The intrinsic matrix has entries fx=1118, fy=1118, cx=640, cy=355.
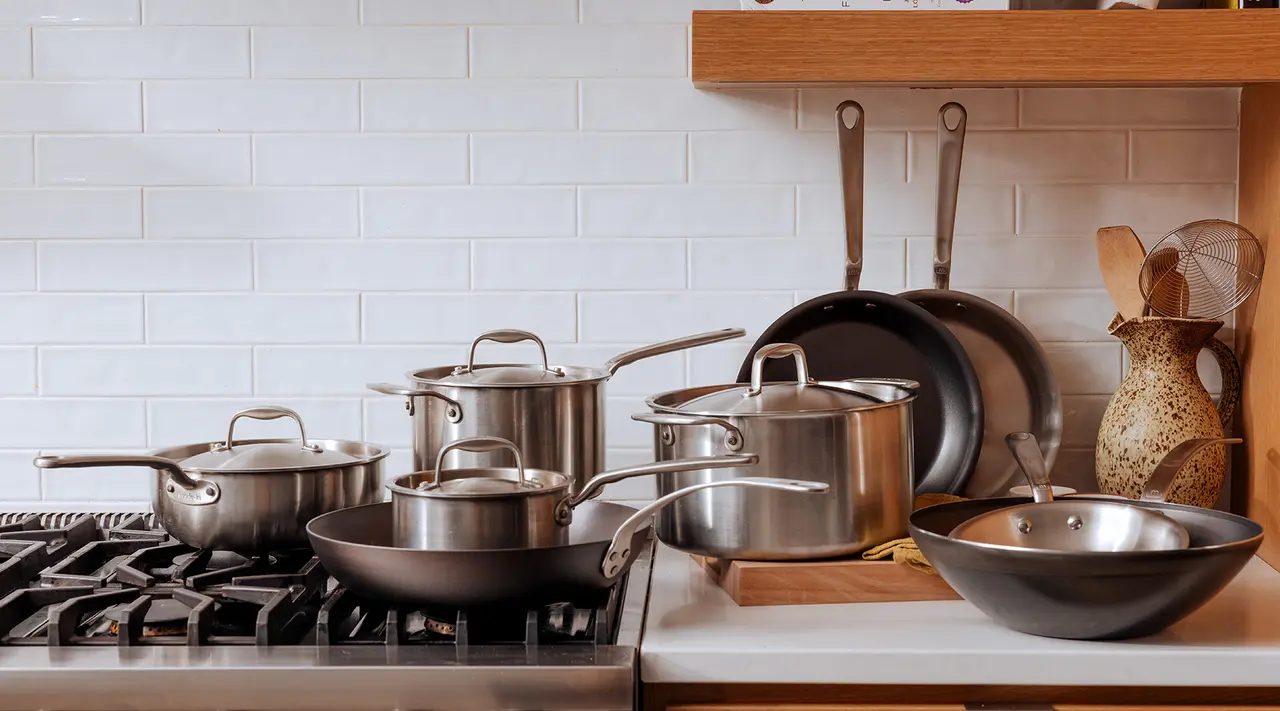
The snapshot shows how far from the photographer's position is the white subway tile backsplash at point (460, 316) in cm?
175

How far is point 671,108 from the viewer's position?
1719 mm

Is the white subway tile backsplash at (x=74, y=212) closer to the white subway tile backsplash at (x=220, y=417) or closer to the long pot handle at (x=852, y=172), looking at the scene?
the white subway tile backsplash at (x=220, y=417)

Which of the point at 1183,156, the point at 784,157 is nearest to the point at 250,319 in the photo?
the point at 784,157

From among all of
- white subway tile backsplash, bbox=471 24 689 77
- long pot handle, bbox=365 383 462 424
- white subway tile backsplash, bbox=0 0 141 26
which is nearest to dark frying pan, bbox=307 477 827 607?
long pot handle, bbox=365 383 462 424

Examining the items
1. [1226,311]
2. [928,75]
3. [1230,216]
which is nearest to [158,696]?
[928,75]

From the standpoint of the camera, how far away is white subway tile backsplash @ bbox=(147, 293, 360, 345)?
176 cm

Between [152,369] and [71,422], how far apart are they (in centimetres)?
16

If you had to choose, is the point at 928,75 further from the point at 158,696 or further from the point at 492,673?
the point at 158,696

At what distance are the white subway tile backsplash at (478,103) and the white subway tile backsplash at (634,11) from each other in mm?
109

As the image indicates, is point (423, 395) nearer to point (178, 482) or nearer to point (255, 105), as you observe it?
point (178, 482)

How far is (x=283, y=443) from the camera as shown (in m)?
1.44

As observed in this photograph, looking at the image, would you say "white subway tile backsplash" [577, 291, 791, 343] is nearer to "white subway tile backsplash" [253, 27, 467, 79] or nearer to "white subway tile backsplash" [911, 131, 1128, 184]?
"white subway tile backsplash" [911, 131, 1128, 184]

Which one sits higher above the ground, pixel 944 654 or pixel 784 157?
pixel 784 157

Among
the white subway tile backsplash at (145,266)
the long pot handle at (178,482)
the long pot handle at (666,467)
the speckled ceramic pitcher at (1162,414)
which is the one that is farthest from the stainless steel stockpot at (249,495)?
the speckled ceramic pitcher at (1162,414)
